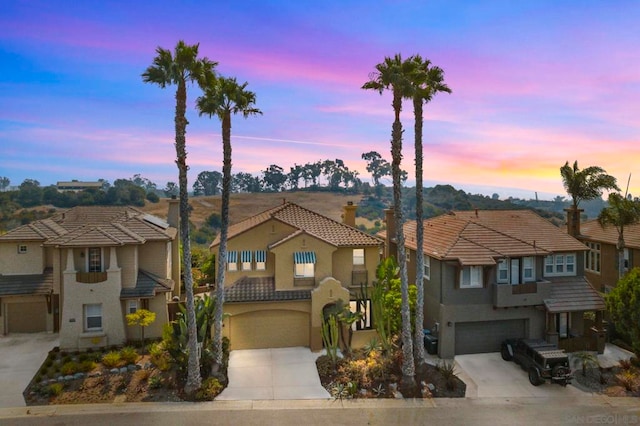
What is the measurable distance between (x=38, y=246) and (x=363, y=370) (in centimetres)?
2111

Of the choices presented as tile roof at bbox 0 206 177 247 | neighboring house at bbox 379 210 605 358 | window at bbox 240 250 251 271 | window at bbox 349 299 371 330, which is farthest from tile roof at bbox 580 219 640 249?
tile roof at bbox 0 206 177 247

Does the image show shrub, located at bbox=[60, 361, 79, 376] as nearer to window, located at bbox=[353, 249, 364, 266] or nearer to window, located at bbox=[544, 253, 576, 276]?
window, located at bbox=[353, 249, 364, 266]

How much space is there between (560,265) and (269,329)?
17.7 meters

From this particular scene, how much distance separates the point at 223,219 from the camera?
18812 millimetres

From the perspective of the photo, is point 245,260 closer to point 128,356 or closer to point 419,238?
point 128,356

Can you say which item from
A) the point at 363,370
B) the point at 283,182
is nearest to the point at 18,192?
the point at 283,182

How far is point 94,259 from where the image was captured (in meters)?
22.7

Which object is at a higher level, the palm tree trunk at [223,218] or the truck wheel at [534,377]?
the palm tree trunk at [223,218]

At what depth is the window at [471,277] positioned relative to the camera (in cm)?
2223

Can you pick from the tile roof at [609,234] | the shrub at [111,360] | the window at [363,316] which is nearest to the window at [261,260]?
the window at [363,316]

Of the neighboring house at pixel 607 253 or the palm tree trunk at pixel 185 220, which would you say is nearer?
the palm tree trunk at pixel 185 220

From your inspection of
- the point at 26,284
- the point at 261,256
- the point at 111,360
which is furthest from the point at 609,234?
the point at 26,284

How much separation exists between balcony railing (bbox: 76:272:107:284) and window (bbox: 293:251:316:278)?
1056 centimetres

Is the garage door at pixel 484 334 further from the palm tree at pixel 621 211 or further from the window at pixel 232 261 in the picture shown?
the window at pixel 232 261
